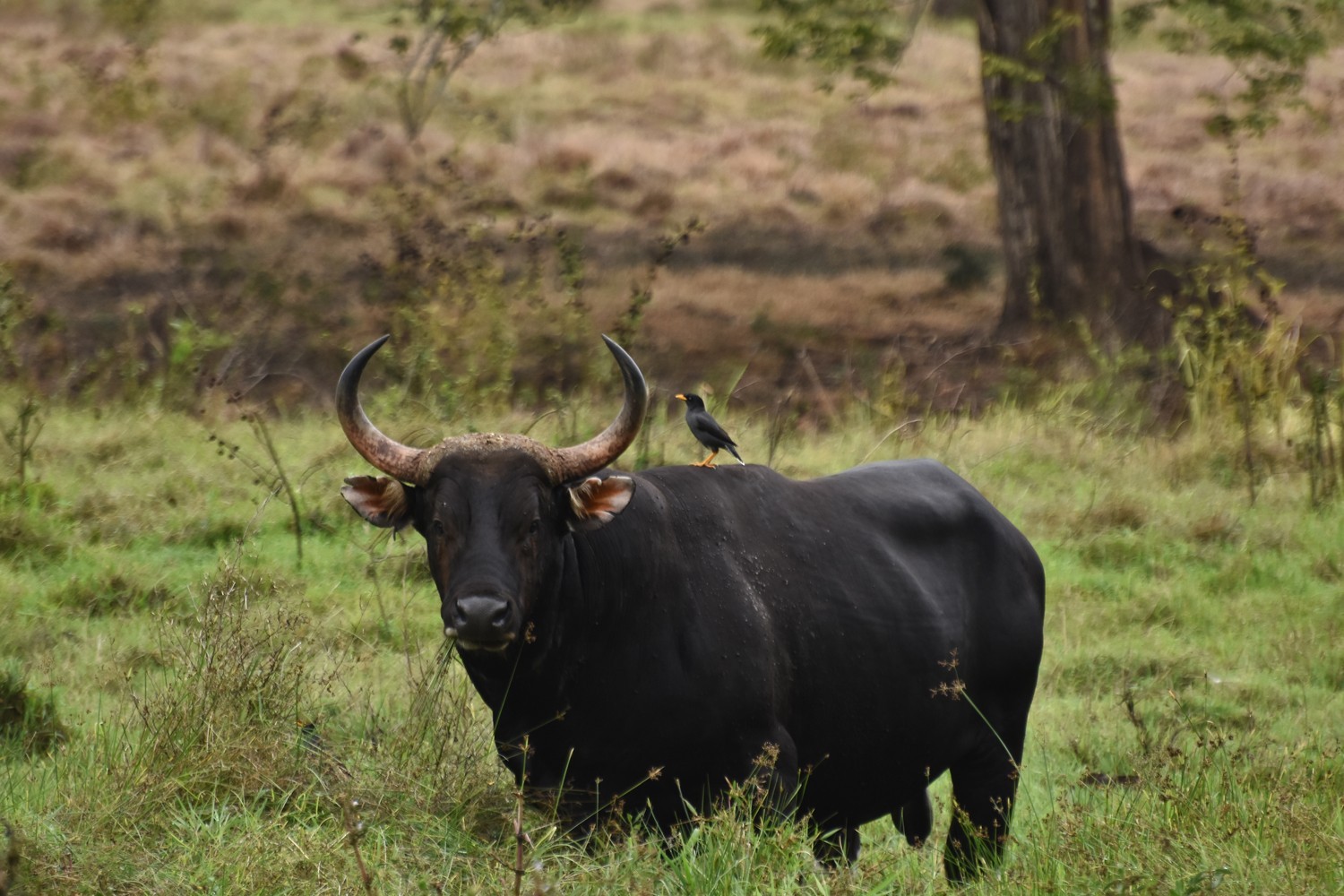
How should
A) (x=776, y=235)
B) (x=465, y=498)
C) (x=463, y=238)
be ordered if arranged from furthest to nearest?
(x=776, y=235)
(x=463, y=238)
(x=465, y=498)

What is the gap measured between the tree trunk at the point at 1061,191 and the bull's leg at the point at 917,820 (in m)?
9.22

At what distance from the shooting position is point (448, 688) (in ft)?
20.7

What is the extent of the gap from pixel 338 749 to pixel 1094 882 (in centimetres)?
237

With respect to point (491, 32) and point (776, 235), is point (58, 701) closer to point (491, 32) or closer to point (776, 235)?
point (491, 32)

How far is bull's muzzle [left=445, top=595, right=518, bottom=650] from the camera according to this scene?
14.8ft

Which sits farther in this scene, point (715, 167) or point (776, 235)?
point (715, 167)

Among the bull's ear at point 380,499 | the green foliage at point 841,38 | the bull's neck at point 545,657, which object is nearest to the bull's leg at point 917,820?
the bull's neck at point 545,657

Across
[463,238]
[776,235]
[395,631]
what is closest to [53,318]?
[463,238]

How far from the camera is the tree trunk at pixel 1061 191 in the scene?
15.1 metres

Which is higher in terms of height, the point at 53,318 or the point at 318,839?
the point at 318,839

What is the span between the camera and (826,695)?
538 centimetres

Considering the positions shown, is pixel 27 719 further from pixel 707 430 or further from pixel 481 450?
pixel 707 430

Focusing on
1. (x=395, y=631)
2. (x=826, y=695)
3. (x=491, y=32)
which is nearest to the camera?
(x=826, y=695)

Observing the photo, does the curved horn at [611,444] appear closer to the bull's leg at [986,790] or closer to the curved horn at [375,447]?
the curved horn at [375,447]
